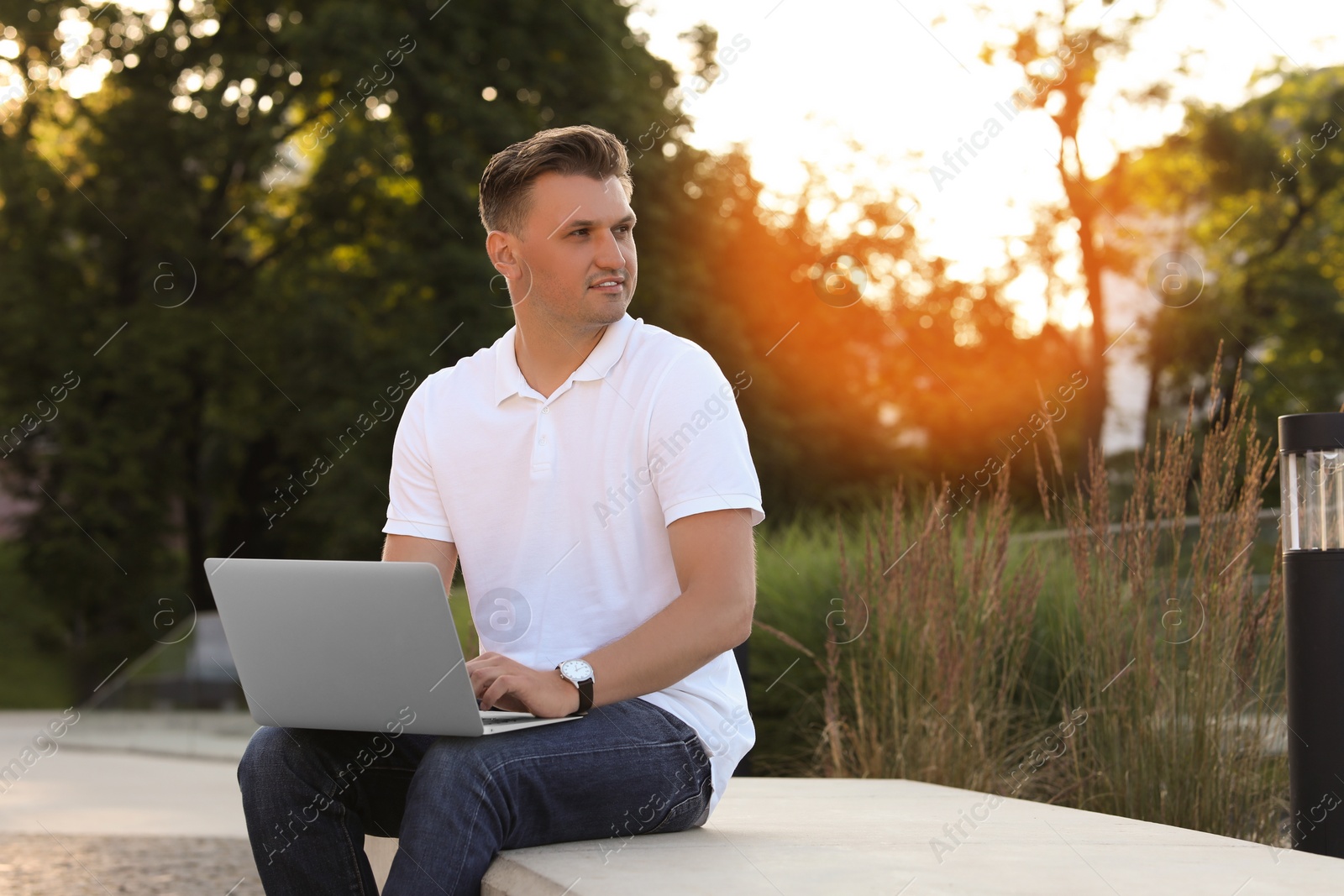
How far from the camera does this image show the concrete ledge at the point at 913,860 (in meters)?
1.97

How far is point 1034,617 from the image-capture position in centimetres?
493

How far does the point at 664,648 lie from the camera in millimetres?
2100

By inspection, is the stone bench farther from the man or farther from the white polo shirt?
the white polo shirt

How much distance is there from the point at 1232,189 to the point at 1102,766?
701 inches

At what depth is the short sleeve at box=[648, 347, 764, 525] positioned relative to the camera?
217 centimetres

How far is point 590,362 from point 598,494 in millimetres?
229

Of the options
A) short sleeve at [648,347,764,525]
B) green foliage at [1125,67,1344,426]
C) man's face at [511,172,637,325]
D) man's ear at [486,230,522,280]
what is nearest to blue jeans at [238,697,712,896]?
short sleeve at [648,347,764,525]

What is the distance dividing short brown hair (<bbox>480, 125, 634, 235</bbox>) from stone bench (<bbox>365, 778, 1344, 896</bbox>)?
1.08 metres

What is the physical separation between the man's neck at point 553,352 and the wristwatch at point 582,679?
0.52 meters

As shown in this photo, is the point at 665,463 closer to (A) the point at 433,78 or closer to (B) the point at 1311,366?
(A) the point at 433,78

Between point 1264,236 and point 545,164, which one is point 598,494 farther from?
point 1264,236

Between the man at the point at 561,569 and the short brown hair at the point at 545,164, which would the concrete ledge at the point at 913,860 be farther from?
the short brown hair at the point at 545,164

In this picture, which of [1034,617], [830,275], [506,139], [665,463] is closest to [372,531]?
[506,139]

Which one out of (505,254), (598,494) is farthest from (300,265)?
(598,494)
